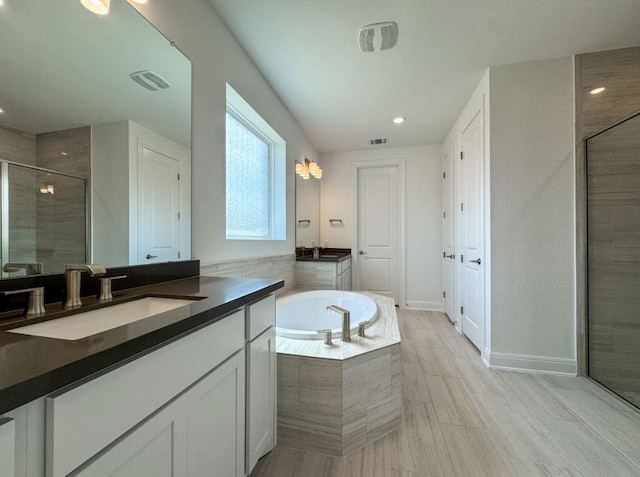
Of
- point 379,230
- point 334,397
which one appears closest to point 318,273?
point 379,230

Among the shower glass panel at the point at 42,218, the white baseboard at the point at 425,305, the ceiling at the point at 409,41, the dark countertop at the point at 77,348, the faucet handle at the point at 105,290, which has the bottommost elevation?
the white baseboard at the point at 425,305

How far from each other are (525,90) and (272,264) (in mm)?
2576

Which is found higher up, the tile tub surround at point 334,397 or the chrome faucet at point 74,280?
the chrome faucet at point 74,280

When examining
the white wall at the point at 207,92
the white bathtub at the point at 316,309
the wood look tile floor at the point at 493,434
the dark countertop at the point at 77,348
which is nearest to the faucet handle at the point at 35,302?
the dark countertop at the point at 77,348

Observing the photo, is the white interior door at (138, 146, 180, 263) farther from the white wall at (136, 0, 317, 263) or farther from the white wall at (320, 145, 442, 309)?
the white wall at (320, 145, 442, 309)

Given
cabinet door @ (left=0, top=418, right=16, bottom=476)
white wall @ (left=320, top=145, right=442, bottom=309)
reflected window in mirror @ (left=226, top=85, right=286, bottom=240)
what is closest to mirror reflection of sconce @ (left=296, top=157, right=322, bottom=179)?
reflected window in mirror @ (left=226, top=85, right=286, bottom=240)

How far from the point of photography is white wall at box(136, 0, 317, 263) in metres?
1.38

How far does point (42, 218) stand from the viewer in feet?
2.67

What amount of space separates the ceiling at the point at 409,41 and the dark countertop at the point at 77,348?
1.78 meters

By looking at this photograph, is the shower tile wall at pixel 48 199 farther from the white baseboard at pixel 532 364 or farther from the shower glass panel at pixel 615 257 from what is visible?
the shower glass panel at pixel 615 257

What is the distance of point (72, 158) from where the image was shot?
0.90m

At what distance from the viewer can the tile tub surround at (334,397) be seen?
137 cm

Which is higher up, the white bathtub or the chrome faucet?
the chrome faucet

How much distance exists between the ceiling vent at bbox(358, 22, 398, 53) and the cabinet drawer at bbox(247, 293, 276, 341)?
5.89ft
